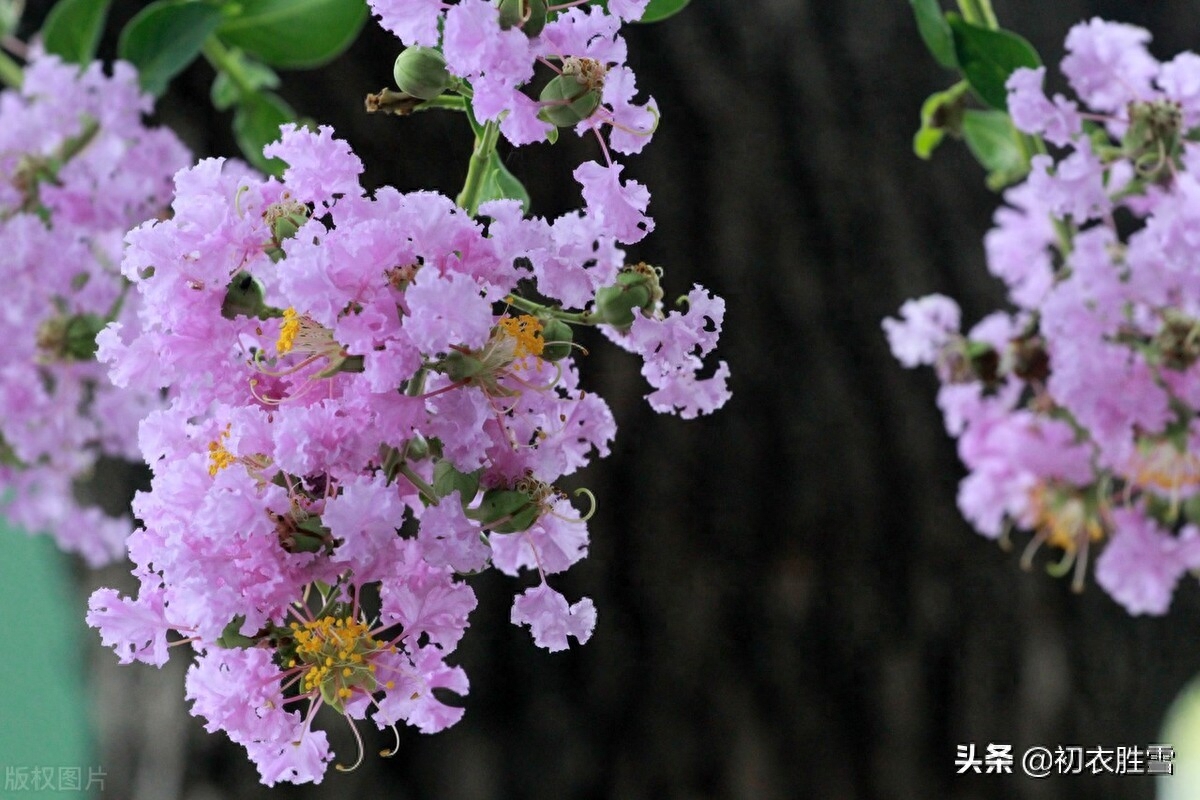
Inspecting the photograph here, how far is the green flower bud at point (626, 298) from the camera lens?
43cm

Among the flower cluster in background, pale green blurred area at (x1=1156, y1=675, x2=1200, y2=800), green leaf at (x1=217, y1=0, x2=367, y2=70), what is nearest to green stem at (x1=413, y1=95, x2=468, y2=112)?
the flower cluster in background

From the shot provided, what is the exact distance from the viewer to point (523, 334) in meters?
0.41

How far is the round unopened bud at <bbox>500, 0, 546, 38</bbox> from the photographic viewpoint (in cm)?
40

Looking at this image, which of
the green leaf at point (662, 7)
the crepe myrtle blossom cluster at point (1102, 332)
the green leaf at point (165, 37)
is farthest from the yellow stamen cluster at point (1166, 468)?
the green leaf at point (165, 37)

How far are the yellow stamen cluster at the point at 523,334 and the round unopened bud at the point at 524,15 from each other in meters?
0.09

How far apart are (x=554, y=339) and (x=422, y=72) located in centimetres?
10

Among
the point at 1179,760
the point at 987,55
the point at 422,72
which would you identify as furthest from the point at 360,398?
the point at 1179,760

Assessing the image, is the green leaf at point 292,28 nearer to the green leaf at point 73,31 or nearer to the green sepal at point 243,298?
the green leaf at point 73,31

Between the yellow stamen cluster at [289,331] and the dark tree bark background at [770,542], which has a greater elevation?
the yellow stamen cluster at [289,331]

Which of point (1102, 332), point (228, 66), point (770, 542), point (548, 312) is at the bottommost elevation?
point (770, 542)

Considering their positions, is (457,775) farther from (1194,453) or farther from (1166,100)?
(1166,100)

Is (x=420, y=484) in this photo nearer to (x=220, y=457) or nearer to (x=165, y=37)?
(x=220, y=457)

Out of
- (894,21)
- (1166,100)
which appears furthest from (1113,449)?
(894,21)

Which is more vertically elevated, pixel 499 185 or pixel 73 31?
pixel 73 31
